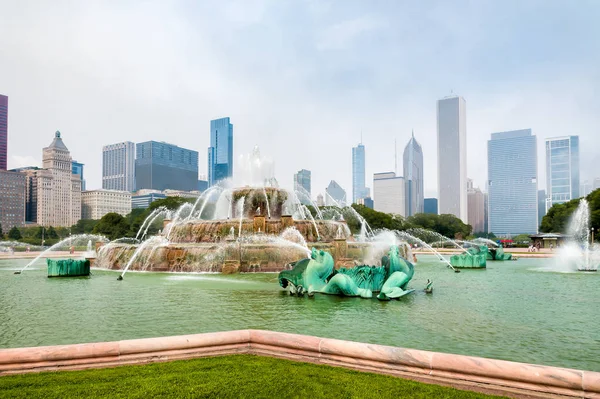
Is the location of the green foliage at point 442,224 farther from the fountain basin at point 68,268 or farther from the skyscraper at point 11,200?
the skyscraper at point 11,200

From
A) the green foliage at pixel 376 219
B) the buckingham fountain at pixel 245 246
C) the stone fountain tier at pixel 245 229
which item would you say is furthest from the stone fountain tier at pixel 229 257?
the green foliage at pixel 376 219

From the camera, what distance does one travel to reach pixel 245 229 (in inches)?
1171

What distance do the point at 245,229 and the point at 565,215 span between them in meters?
81.2

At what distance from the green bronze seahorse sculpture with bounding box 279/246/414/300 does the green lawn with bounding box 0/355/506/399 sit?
26.0 feet

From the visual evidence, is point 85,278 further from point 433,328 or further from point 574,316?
point 574,316

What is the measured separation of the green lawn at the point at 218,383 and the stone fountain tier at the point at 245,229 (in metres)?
22.0

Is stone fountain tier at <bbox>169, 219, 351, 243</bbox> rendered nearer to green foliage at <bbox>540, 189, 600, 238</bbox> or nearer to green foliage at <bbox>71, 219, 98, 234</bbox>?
green foliage at <bbox>540, 189, 600, 238</bbox>

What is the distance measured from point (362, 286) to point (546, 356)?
7.63 meters

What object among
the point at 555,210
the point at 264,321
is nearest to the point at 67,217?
the point at 555,210

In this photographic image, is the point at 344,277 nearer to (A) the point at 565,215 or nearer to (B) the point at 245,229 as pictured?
(B) the point at 245,229

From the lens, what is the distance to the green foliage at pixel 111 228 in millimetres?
85000

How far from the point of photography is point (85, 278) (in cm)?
Result: 2122

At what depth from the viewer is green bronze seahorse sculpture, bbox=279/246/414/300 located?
14.5 meters

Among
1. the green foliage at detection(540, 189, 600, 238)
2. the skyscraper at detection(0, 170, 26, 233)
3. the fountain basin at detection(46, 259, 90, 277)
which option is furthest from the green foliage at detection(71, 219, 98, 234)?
the fountain basin at detection(46, 259, 90, 277)
